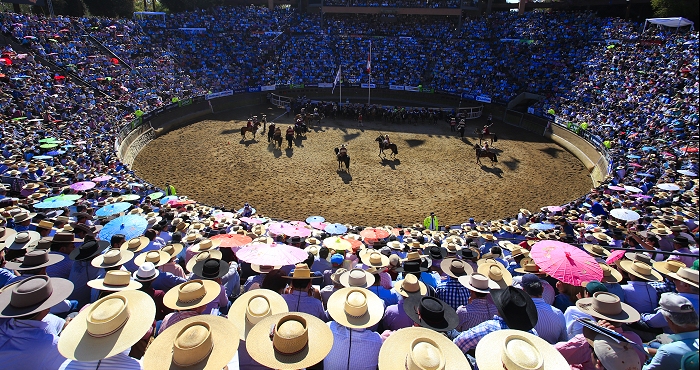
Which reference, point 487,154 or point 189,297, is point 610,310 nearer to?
point 189,297

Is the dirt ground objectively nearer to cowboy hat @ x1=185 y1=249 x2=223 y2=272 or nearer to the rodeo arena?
the rodeo arena

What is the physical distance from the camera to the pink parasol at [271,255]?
19.0 ft

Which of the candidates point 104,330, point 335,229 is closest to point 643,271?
point 104,330

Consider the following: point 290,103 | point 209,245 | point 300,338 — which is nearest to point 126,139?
point 290,103

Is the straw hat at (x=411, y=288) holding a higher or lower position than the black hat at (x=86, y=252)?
higher

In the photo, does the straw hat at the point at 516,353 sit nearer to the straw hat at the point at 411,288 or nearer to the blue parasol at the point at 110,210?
the straw hat at the point at 411,288

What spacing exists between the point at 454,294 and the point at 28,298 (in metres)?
5.03

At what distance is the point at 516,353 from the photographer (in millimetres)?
3299

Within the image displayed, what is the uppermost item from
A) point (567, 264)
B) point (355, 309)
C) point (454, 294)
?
point (355, 309)

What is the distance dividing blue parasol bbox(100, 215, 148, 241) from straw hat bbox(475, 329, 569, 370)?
23.6 ft

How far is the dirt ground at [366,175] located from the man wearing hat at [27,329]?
1037 cm

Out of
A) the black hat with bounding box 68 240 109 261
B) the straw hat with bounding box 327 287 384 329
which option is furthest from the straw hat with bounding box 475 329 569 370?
the black hat with bounding box 68 240 109 261

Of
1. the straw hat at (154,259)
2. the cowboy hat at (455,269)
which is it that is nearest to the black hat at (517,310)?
the cowboy hat at (455,269)

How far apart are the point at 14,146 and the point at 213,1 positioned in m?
39.3
